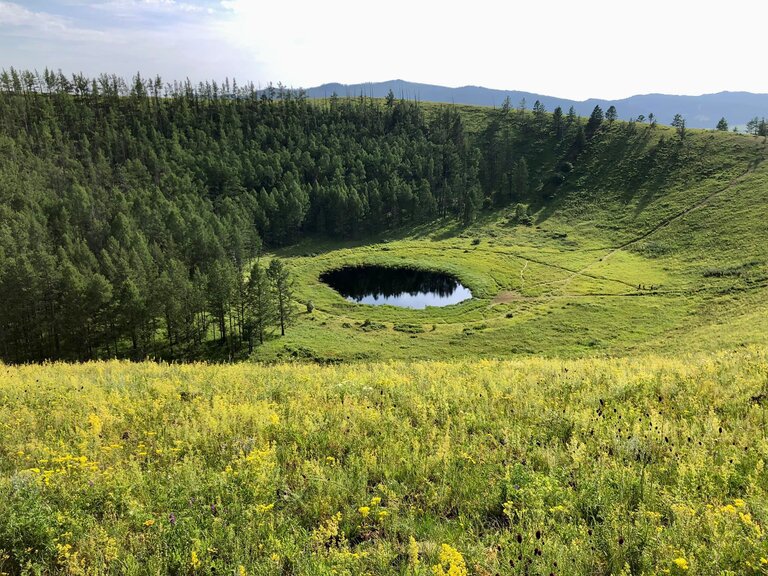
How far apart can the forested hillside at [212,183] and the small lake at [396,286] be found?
22.5 meters

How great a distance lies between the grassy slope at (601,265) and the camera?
6206cm

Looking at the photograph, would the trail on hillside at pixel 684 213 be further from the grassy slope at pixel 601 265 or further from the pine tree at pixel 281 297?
the pine tree at pixel 281 297

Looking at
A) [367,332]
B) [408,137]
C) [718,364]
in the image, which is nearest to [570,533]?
[718,364]

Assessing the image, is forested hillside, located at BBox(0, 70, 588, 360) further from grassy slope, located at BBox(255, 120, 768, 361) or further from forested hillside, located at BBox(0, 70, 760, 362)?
grassy slope, located at BBox(255, 120, 768, 361)

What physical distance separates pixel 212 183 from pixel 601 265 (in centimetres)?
10893

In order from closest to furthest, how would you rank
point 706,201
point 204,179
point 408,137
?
point 706,201, point 204,179, point 408,137

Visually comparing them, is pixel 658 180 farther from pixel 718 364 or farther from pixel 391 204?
pixel 718 364

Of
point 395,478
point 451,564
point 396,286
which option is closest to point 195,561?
point 451,564

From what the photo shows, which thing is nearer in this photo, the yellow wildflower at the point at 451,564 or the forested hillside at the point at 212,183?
the yellow wildflower at the point at 451,564

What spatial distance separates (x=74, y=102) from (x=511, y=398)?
220 metres

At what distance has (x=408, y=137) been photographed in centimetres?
17050

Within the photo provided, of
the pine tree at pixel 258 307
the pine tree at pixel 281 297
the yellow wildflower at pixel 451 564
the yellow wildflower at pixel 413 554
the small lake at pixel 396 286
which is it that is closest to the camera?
the yellow wildflower at pixel 451 564

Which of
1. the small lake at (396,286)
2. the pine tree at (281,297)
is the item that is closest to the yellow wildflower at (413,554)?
the pine tree at (281,297)

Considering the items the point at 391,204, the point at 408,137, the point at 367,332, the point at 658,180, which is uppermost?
the point at 408,137
